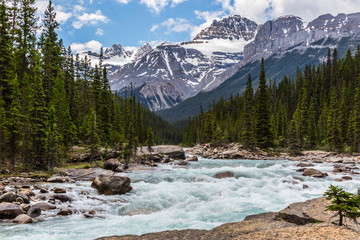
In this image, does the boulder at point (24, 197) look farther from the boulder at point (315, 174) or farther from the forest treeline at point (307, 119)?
the forest treeline at point (307, 119)

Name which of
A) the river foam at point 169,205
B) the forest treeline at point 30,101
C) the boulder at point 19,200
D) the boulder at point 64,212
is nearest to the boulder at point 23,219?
the river foam at point 169,205

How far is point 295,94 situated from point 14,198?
100m

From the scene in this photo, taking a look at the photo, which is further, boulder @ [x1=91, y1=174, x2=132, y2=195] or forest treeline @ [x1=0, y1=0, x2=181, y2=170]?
forest treeline @ [x1=0, y1=0, x2=181, y2=170]

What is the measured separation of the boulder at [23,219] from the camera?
34.0 feet

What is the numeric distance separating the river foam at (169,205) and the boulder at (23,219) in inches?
15.9

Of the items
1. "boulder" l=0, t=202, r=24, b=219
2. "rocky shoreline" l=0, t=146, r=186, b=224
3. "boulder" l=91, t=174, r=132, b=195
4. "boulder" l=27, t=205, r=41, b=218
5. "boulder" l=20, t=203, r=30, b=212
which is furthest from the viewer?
"boulder" l=91, t=174, r=132, b=195

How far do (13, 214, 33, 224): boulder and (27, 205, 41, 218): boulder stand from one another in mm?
637

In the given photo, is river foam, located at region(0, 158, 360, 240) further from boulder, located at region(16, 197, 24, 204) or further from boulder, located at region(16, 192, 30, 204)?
boulder, located at region(16, 197, 24, 204)

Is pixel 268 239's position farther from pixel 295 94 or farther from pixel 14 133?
pixel 295 94

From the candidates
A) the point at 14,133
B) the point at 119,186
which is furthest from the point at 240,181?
the point at 14,133

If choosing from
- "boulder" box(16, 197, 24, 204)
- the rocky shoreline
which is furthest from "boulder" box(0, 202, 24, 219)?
"boulder" box(16, 197, 24, 204)

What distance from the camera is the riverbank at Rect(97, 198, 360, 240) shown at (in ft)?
18.7

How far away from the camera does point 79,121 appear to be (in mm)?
42219

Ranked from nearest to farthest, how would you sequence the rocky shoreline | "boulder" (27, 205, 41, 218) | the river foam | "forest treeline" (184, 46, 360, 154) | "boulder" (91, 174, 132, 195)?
the river foam < the rocky shoreline < "boulder" (27, 205, 41, 218) < "boulder" (91, 174, 132, 195) < "forest treeline" (184, 46, 360, 154)
